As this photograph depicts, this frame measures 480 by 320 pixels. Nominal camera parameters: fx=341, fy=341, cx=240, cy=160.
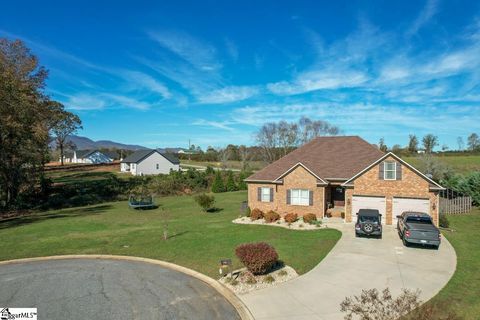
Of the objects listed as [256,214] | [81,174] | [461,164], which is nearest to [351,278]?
[256,214]

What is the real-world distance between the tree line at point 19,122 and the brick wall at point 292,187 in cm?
2489

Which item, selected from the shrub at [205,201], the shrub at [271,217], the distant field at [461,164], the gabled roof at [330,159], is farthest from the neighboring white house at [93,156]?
the shrub at [271,217]

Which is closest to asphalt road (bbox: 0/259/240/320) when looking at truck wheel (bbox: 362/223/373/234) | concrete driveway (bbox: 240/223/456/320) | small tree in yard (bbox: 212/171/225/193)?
concrete driveway (bbox: 240/223/456/320)

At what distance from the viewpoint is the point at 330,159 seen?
33344 mm

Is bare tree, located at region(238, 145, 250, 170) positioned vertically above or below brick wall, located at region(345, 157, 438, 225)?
above

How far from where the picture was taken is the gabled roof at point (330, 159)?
31.0m

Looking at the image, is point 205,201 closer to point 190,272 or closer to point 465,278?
point 190,272

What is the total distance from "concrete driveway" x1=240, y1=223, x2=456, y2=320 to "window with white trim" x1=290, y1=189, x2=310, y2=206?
9.18 meters

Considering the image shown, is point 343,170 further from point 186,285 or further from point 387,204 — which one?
point 186,285

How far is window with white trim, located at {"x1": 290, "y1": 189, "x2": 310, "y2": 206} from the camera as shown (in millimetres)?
29750

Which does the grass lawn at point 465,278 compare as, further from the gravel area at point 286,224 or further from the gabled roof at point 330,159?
the gabled roof at point 330,159

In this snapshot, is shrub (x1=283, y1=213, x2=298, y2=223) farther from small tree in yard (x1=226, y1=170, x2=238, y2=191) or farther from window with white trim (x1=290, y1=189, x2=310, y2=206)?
small tree in yard (x1=226, y1=170, x2=238, y2=191)

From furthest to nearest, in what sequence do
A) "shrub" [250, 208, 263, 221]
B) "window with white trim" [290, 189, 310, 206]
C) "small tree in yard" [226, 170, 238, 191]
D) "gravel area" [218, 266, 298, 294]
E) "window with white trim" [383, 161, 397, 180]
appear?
1. "small tree in yard" [226, 170, 238, 191]
2. "window with white trim" [290, 189, 310, 206]
3. "shrub" [250, 208, 263, 221]
4. "window with white trim" [383, 161, 397, 180]
5. "gravel area" [218, 266, 298, 294]

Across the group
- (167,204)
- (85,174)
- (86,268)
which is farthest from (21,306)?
(85,174)
